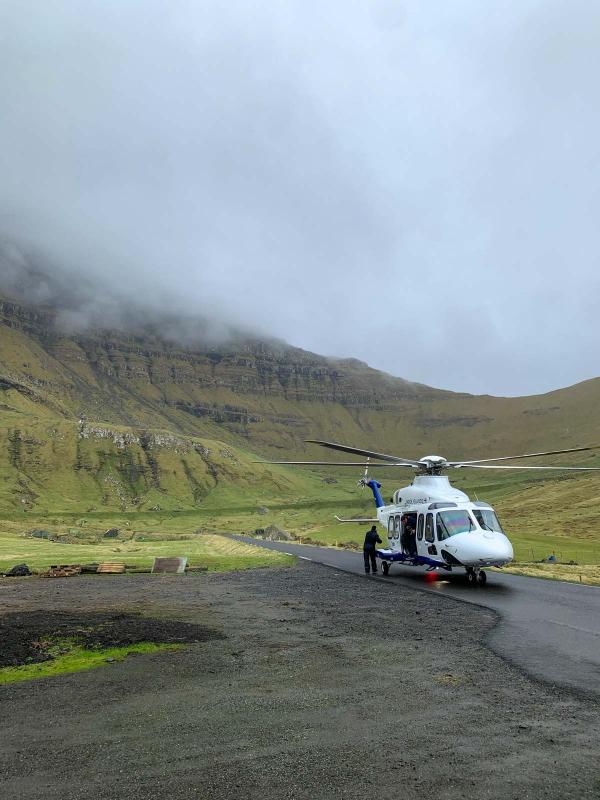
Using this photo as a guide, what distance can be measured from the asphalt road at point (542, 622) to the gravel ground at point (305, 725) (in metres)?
0.56

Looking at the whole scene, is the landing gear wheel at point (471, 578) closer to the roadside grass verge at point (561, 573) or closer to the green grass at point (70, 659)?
the roadside grass verge at point (561, 573)

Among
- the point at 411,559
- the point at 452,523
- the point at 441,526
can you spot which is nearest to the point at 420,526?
the point at 441,526

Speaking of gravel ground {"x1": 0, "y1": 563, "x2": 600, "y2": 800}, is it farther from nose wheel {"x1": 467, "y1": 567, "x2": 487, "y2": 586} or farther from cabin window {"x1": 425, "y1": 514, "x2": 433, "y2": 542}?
cabin window {"x1": 425, "y1": 514, "x2": 433, "y2": 542}

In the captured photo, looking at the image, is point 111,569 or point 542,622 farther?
point 111,569

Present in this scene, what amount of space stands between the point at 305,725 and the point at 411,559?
18.4 meters

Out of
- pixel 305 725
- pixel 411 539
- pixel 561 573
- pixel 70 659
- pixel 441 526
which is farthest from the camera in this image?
pixel 561 573

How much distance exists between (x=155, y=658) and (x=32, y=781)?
4.84 m

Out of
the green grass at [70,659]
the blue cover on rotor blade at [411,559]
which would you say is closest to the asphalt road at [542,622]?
the blue cover on rotor blade at [411,559]

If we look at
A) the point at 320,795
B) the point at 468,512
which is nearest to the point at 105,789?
the point at 320,795

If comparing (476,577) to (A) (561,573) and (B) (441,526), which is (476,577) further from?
(A) (561,573)

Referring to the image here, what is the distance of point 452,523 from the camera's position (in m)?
21.5

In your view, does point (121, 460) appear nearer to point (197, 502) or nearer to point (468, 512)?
point (197, 502)


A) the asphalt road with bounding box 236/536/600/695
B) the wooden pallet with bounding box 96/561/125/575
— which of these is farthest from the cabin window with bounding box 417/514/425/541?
the wooden pallet with bounding box 96/561/125/575

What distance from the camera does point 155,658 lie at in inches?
395
